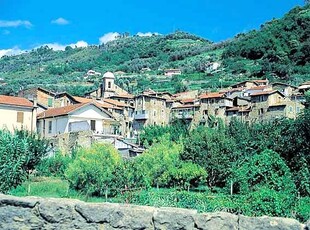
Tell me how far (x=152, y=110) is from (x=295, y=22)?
61.8 metres

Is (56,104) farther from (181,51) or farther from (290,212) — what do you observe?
(181,51)

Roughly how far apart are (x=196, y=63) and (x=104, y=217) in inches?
4495

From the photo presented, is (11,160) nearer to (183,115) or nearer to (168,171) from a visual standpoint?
(168,171)

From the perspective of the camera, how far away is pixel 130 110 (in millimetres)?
67125

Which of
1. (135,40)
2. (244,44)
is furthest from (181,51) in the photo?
(135,40)

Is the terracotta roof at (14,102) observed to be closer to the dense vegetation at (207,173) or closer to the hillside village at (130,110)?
the hillside village at (130,110)

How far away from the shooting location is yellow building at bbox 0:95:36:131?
39969 mm

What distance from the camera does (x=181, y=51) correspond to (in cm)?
14000

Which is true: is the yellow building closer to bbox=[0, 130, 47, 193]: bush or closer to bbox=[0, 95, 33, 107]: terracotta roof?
bbox=[0, 95, 33, 107]: terracotta roof

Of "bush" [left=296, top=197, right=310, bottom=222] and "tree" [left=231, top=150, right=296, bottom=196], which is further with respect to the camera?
"tree" [left=231, top=150, right=296, bottom=196]

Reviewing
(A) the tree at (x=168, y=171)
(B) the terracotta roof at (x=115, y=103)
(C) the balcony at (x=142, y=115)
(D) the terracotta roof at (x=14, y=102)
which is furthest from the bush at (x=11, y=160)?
(C) the balcony at (x=142, y=115)

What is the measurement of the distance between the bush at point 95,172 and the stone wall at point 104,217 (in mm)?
21492

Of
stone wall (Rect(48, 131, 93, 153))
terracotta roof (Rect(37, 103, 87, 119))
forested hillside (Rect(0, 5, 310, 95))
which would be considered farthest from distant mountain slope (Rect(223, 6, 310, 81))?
stone wall (Rect(48, 131, 93, 153))

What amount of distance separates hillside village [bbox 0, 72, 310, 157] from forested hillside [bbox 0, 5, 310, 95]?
15849mm
